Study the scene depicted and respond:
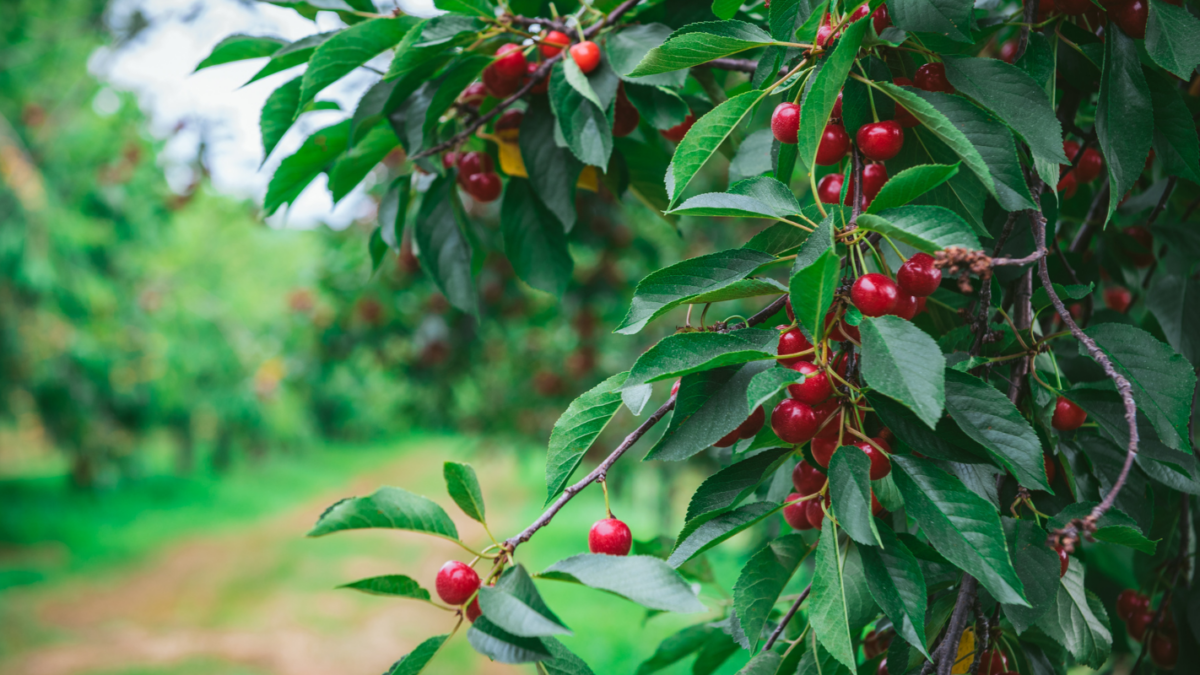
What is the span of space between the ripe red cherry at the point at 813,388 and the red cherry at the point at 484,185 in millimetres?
644

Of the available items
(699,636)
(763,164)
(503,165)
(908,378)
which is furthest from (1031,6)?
(699,636)

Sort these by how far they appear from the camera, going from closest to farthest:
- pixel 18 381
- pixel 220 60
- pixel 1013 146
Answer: pixel 1013 146 < pixel 220 60 < pixel 18 381

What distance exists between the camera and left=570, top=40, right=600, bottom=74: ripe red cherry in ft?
2.74

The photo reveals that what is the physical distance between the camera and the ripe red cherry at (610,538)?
2.09ft

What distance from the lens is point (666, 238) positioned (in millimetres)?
3693

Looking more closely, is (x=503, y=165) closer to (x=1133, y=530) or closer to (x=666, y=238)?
(x=1133, y=530)

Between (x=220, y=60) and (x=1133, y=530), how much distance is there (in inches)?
44.4

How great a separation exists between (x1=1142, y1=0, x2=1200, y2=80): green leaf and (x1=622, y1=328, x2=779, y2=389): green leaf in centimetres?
43

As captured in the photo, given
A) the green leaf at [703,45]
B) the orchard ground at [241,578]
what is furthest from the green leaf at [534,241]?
the orchard ground at [241,578]

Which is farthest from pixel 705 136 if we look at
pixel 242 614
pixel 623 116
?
pixel 242 614

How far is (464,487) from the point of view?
0.64 metres

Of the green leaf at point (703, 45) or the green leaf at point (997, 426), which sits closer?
the green leaf at point (997, 426)

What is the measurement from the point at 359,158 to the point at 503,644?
675mm

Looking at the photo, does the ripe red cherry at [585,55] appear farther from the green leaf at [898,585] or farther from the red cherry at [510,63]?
the green leaf at [898,585]
